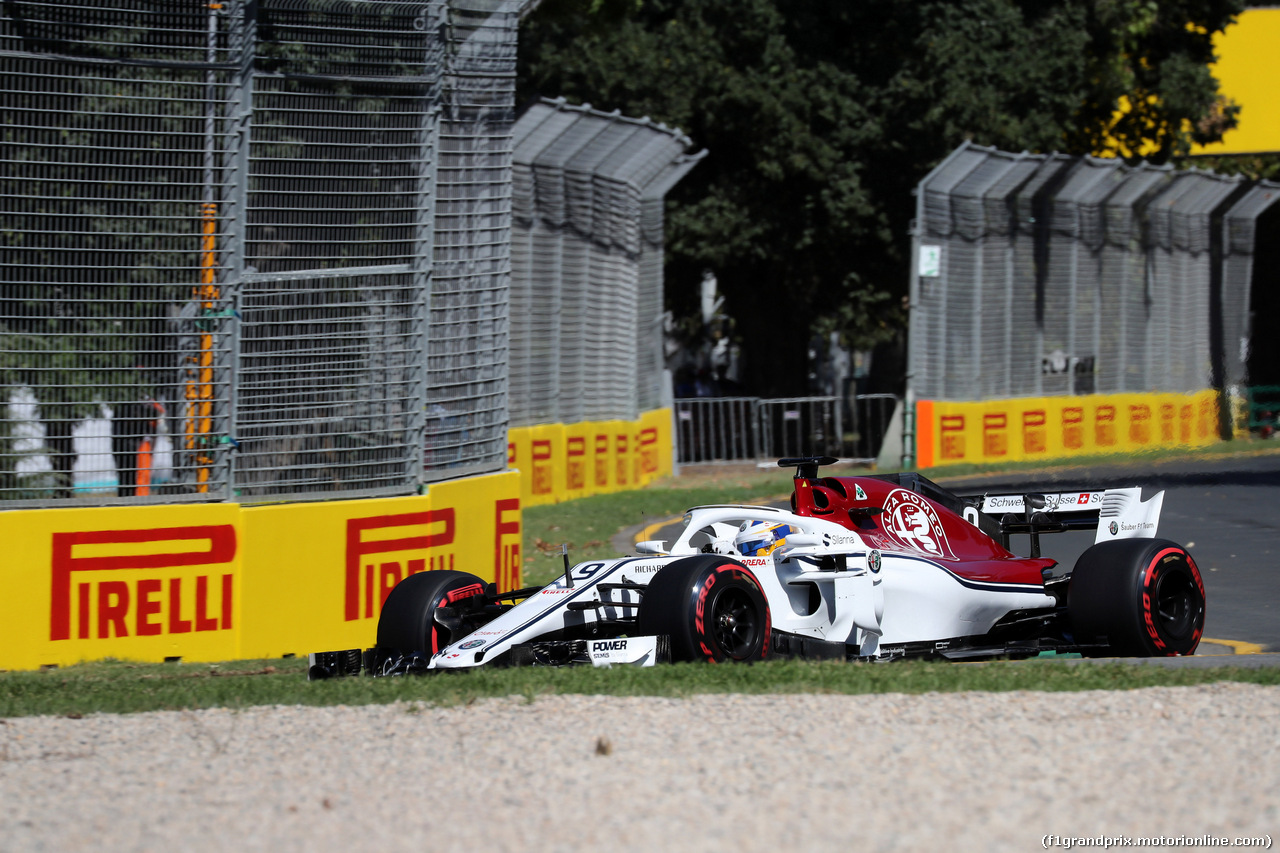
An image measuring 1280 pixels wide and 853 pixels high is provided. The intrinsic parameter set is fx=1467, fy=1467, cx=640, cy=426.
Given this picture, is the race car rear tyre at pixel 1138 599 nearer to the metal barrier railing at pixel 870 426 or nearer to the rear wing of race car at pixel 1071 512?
the rear wing of race car at pixel 1071 512

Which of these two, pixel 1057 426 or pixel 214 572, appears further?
pixel 1057 426

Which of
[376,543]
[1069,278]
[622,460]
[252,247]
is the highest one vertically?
[1069,278]

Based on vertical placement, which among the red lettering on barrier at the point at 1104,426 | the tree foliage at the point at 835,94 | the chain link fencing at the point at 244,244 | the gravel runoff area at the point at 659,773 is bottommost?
the gravel runoff area at the point at 659,773

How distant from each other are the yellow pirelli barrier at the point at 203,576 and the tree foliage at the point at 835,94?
17.3 meters

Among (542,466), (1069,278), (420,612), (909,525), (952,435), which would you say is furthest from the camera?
(1069,278)

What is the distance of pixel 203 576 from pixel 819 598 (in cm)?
366

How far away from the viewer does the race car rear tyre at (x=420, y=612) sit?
7.54m

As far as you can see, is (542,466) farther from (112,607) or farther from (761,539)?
(761,539)

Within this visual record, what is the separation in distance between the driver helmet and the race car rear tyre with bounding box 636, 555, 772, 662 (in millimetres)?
516

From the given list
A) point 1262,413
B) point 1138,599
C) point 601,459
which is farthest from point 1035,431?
point 1138,599

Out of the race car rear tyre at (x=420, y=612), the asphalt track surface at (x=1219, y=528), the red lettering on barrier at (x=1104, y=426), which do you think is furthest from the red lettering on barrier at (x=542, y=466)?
the red lettering on barrier at (x=1104, y=426)

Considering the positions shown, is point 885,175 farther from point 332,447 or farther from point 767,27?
point 332,447

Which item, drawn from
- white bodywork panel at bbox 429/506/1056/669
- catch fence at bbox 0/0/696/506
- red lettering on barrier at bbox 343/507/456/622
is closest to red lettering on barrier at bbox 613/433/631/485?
catch fence at bbox 0/0/696/506

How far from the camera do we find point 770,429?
24719mm
